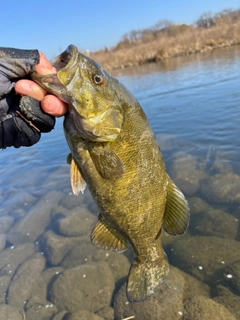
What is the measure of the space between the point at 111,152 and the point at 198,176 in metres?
5.80

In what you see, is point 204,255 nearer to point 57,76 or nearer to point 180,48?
point 57,76

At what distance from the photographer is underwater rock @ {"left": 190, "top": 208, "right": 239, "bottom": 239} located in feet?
19.0

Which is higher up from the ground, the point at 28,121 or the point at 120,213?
the point at 28,121

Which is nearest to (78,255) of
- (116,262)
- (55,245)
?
(55,245)

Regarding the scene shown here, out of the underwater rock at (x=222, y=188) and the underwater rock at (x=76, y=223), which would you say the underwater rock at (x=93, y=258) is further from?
the underwater rock at (x=222, y=188)

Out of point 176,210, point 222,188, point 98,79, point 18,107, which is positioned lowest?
point 222,188

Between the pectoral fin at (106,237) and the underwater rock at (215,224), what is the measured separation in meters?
3.43

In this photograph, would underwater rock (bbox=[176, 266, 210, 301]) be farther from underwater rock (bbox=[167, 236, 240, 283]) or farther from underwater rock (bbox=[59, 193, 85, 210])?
underwater rock (bbox=[59, 193, 85, 210])

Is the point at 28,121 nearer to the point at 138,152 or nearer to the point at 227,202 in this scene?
the point at 138,152

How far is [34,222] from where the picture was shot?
779cm

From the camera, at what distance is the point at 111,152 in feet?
7.88

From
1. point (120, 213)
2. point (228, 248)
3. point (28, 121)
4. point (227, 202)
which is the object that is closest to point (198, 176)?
point (227, 202)

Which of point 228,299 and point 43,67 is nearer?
point 43,67

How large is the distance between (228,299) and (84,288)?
7.97 feet
